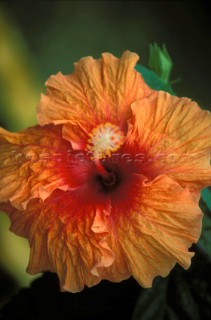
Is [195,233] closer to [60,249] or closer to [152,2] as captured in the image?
[60,249]

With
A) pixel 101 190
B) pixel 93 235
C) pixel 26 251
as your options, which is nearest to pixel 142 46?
pixel 26 251

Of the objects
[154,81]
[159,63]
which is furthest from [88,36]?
[154,81]

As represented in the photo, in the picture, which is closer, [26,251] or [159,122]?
[159,122]

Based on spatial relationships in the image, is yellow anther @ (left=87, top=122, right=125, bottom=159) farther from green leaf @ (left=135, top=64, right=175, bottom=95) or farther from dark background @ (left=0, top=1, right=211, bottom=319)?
dark background @ (left=0, top=1, right=211, bottom=319)

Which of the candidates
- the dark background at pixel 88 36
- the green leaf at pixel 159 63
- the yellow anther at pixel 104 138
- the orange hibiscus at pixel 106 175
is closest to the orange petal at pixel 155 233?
the orange hibiscus at pixel 106 175

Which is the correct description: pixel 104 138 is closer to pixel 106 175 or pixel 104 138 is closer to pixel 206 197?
pixel 106 175

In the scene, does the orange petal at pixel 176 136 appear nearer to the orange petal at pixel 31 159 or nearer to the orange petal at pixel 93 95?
the orange petal at pixel 93 95

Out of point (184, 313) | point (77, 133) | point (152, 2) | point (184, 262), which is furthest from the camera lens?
point (152, 2)
